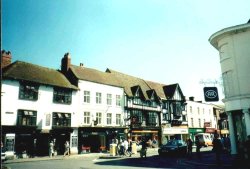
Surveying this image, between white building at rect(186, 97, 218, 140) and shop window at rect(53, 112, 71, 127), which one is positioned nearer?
shop window at rect(53, 112, 71, 127)

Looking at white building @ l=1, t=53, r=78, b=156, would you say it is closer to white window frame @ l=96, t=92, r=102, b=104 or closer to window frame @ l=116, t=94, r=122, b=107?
white window frame @ l=96, t=92, r=102, b=104

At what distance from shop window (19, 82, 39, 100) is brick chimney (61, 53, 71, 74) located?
6.66m

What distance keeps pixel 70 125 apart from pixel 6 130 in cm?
798

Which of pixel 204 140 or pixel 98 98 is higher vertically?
pixel 98 98

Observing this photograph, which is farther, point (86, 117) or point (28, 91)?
point (86, 117)

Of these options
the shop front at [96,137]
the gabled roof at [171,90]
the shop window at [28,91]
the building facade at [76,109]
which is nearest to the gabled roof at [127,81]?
the building facade at [76,109]

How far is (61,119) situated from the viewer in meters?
29.9

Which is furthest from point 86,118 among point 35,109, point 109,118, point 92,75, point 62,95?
point 35,109

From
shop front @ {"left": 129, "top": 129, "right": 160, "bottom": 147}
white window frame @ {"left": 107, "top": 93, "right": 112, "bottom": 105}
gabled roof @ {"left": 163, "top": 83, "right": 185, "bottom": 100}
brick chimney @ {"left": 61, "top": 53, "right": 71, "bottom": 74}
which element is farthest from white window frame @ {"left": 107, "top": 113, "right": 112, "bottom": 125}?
gabled roof @ {"left": 163, "top": 83, "right": 185, "bottom": 100}

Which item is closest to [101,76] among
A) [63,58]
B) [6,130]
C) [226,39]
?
[63,58]

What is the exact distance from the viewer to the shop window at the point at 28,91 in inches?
1056

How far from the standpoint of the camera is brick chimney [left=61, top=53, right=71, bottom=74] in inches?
1344

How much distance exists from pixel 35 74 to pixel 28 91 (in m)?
2.84

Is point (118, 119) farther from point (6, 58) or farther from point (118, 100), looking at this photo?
point (6, 58)
